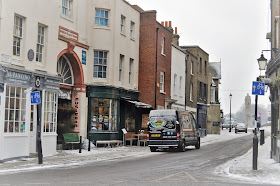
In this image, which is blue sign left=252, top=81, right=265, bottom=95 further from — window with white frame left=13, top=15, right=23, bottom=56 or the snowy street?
window with white frame left=13, top=15, right=23, bottom=56

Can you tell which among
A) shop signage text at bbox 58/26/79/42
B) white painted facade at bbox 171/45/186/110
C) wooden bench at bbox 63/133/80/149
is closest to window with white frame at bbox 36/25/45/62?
shop signage text at bbox 58/26/79/42

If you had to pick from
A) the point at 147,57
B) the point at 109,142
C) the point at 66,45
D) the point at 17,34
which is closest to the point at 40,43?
the point at 17,34

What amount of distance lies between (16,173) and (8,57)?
5.94 m

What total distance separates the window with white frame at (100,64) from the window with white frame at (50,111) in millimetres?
6146

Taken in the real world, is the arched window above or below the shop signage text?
below

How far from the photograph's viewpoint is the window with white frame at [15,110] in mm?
17703

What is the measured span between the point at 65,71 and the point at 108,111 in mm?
4173

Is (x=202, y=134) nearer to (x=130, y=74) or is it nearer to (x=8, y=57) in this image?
(x=130, y=74)

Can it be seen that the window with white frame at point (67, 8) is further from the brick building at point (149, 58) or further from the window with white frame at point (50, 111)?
the brick building at point (149, 58)

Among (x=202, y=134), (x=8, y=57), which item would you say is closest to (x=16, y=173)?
(x=8, y=57)

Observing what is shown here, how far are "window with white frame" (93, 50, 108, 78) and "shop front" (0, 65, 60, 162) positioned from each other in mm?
6021

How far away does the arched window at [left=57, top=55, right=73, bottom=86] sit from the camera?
80.6ft

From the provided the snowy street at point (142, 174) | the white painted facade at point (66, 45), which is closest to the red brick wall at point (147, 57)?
the white painted facade at point (66, 45)

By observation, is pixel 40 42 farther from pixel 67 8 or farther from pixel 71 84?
pixel 71 84
